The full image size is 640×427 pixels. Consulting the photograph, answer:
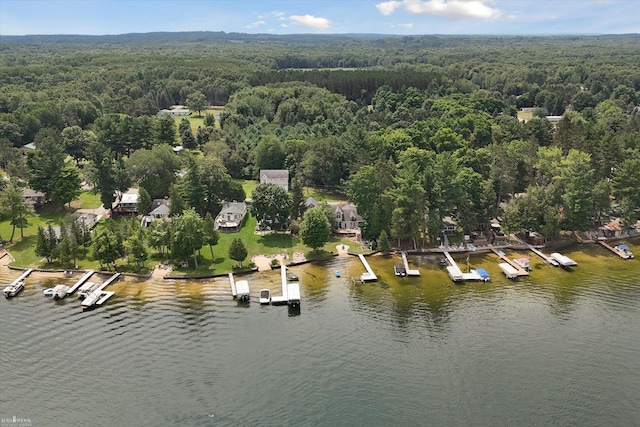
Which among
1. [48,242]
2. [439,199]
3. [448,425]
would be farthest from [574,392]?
[48,242]

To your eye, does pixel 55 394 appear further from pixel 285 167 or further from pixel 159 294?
pixel 285 167

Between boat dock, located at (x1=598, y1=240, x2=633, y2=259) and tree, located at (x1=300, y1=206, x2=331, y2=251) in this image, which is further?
boat dock, located at (x1=598, y1=240, x2=633, y2=259)

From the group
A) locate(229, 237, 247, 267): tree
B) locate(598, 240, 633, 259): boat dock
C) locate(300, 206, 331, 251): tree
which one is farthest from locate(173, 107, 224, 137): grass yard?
locate(598, 240, 633, 259): boat dock

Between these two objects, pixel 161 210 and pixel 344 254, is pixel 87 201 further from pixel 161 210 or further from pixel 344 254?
pixel 344 254

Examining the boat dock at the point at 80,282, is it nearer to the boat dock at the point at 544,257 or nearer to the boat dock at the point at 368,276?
the boat dock at the point at 368,276

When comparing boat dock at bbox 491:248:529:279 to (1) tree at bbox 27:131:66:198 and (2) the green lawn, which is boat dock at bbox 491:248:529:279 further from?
(1) tree at bbox 27:131:66:198

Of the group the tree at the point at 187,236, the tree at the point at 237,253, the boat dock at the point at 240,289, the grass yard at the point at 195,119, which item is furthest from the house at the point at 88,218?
the grass yard at the point at 195,119
